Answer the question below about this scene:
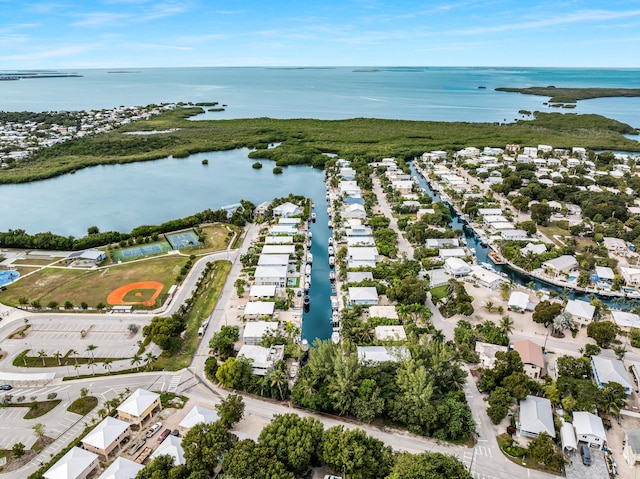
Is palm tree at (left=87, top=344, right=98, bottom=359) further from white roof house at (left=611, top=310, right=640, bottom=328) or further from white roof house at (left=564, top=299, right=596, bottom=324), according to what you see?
white roof house at (left=611, top=310, right=640, bottom=328)

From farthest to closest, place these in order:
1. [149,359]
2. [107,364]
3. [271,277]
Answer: [271,277]
[149,359]
[107,364]

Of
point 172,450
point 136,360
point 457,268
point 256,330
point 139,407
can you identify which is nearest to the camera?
point 172,450

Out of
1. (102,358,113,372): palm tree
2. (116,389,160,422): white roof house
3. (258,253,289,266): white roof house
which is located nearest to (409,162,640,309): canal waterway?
(258,253,289,266): white roof house

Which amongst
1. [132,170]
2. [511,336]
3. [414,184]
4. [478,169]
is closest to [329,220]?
[414,184]

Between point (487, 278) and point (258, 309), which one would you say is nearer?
point (258, 309)

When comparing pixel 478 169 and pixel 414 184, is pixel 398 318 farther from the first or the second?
pixel 478 169

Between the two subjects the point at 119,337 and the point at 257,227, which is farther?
the point at 257,227

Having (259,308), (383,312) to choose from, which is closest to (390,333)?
(383,312)

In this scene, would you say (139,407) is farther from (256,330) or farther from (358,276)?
(358,276)
